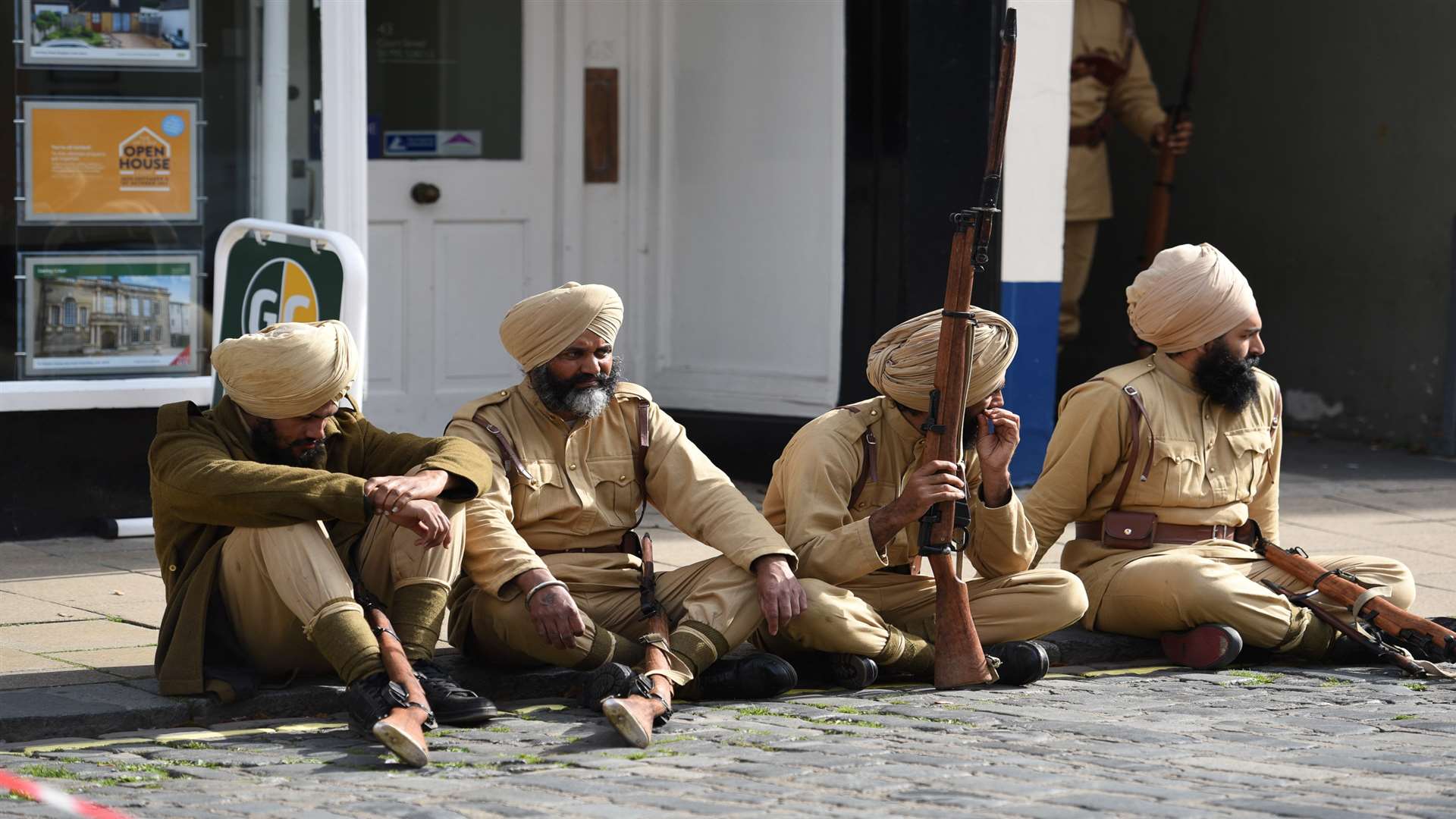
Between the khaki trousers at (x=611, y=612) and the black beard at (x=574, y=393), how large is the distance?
16.3 inches

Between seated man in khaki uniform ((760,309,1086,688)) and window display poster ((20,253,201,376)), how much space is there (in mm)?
2929

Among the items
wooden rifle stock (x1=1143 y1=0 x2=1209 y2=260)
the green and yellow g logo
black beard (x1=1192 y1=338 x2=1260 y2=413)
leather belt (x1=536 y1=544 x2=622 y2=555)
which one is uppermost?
wooden rifle stock (x1=1143 y1=0 x2=1209 y2=260)

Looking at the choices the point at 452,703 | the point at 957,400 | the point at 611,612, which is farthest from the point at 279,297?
the point at 957,400

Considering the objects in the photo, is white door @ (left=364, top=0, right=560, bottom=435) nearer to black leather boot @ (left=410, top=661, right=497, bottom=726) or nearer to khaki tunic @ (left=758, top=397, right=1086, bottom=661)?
khaki tunic @ (left=758, top=397, right=1086, bottom=661)

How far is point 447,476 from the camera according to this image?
5312 mm

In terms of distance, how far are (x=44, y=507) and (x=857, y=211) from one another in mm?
3465

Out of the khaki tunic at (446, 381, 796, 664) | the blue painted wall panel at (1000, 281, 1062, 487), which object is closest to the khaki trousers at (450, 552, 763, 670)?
the khaki tunic at (446, 381, 796, 664)

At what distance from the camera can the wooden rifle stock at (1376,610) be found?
19.6ft

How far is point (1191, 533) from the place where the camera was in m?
6.31

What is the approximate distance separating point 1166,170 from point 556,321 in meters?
5.46

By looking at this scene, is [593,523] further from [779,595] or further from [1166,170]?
[1166,170]

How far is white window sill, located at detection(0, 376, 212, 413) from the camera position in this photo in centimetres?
751

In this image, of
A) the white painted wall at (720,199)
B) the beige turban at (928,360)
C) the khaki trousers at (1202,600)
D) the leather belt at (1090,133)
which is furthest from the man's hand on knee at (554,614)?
the leather belt at (1090,133)

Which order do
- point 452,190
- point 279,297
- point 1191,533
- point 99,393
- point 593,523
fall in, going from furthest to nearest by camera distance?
point 452,190 → point 99,393 → point 279,297 → point 1191,533 → point 593,523
